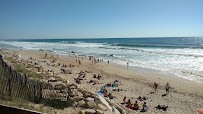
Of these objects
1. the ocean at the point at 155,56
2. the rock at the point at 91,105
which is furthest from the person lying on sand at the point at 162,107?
the ocean at the point at 155,56

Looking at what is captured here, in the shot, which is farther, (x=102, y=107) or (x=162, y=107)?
(x=162, y=107)

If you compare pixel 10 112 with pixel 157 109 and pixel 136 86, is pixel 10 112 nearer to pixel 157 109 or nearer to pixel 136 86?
pixel 157 109

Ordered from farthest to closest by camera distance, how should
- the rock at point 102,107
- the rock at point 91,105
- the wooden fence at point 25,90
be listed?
the rock at point 91,105 < the rock at point 102,107 < the wooden fence at point 25,90

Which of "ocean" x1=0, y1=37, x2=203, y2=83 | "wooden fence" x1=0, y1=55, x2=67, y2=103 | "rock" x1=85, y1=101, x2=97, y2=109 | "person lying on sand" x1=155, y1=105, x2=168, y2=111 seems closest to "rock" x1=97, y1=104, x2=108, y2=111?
"rock" x1=85, y1=101, x2=97, y2=109

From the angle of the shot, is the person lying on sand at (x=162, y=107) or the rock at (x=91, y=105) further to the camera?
the person lying on sand at (x=162, y=107)

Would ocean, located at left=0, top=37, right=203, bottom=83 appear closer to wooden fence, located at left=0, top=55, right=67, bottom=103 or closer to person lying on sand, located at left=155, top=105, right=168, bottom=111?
person lying on sand, located at left=155, top=105, right=168, bottom=111

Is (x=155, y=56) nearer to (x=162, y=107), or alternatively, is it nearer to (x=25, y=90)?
(x=162, y=107)

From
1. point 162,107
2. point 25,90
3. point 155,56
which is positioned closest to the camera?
point 25,90

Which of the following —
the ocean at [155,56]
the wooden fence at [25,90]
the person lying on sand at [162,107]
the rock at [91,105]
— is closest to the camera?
the wooden fence at [25,90]

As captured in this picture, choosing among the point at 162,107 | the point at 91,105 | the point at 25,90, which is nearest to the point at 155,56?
the point at 162,107

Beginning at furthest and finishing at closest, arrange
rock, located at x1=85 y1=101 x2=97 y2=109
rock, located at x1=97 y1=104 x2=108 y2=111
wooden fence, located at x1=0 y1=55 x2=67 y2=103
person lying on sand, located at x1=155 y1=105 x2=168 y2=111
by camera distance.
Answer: person lying on sand, located at x1=155 y1=105 x2=168 y2=111 < rock, located at x1=85 y1=101 x2=97 y2=109 < rock, located at x1=97 y1=104 x2=108 y2=111 < wooden fence, located at x1=0 y1=55 x2=67 y2=103

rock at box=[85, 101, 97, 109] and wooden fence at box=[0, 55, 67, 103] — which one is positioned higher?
wooden fence at box=[0, 55, 67, 103]

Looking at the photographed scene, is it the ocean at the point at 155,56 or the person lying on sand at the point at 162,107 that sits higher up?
the ocean at the point at 155,56

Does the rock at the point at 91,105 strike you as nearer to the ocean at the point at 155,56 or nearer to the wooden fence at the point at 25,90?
the wooden fence at the point at 25,90
